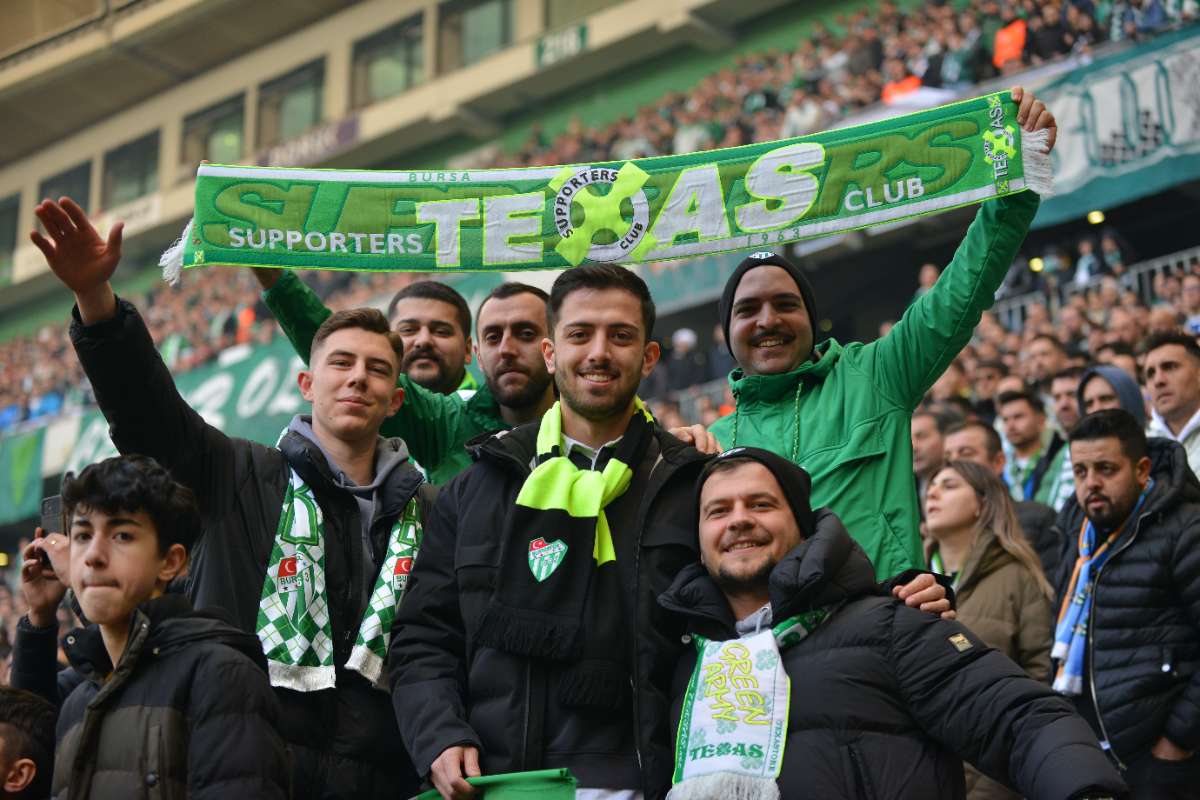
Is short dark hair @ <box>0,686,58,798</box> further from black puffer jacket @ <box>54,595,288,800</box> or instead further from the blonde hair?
the blonde hair

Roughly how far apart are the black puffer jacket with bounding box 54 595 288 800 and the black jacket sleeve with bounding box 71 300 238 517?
55 centimetres

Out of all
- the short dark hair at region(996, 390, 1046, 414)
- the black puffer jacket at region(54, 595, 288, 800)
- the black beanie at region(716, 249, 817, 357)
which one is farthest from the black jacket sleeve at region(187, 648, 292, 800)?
the short dark hair at region(996, 390, 1046, 414)

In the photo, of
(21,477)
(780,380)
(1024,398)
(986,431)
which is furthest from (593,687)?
(21,477)

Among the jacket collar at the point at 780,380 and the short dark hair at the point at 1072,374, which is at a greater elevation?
the short dark hair at the point at 1072,374

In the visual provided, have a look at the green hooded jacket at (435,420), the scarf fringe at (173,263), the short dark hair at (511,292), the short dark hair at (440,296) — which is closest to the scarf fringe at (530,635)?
the green hooded jacket at (435,420)

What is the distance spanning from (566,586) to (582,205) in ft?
5.13

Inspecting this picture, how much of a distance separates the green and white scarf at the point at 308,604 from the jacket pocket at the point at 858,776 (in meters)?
1.16

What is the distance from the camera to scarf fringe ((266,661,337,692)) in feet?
11.0

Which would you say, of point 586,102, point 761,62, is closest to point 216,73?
point 586,102

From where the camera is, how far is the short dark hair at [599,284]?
3.55 metres

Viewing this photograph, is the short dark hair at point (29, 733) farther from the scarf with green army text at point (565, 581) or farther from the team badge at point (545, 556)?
the team badge at point (545, 556)

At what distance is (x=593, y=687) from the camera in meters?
3.11

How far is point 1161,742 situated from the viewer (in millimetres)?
4500

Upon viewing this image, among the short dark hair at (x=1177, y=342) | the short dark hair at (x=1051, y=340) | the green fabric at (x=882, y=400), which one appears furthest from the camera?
the short dark hair at (x=1051, y=340)
